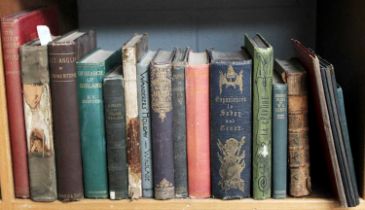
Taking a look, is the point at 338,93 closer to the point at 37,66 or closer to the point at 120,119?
the point at 120,119

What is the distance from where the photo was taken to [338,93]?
816 mm

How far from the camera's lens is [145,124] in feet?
2.79

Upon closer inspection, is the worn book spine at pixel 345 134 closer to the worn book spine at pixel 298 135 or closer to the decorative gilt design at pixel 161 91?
the worn book spine at pixel 298 135

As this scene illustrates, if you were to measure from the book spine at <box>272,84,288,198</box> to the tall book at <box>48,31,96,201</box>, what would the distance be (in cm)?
32

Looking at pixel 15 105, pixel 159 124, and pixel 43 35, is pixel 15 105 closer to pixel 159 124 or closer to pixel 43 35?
pixel 43 35

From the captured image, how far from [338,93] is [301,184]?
0.52 ft

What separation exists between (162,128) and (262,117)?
6.3 inches

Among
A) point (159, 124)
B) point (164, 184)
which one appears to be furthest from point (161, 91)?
point (164, 184)

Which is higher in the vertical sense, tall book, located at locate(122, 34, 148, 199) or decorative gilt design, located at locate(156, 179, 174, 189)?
tall book, located at locate(122, 34, 148, 199)

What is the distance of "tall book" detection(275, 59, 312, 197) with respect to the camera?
832 mm

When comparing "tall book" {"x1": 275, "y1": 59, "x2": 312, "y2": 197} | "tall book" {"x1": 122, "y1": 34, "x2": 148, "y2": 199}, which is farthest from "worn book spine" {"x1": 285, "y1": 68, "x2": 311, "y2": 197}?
"tall book" {"x1": 122, "y1": 34, "x2": 148, "y2": 199}

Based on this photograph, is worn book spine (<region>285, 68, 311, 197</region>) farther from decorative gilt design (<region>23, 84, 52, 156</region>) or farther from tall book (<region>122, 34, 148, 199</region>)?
decorative gilt design (<region>23, 84, 52, 156</region>)

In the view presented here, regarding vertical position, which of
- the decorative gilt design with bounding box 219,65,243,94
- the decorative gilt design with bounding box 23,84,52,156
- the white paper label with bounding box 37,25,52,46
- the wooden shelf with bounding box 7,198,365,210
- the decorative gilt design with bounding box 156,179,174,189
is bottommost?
the wooden shelf with bounding box 7,198,365,210

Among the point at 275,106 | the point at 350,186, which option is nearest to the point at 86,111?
the point at 275,106
